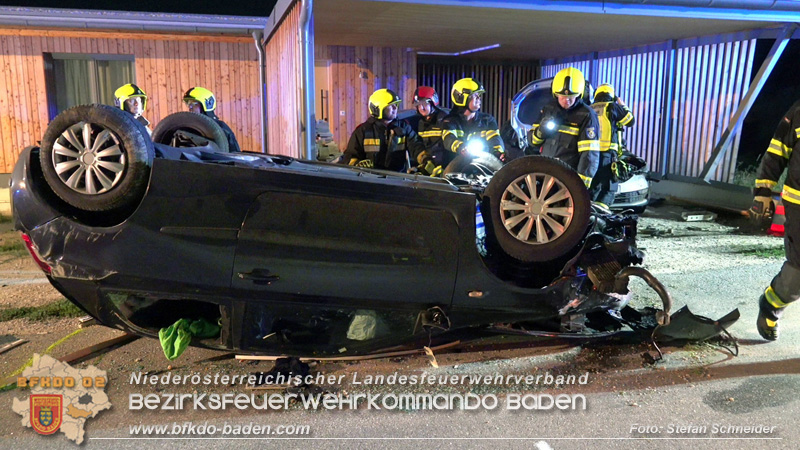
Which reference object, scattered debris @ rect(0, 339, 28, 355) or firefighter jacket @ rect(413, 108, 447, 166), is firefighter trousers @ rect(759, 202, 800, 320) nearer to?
firefighter jacket @ rect(413, 108, 447, 166)

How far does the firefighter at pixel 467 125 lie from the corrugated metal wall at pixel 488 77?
25.8 ft

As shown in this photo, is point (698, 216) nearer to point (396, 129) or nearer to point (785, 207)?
point (396, 129)

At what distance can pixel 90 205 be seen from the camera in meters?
3.02

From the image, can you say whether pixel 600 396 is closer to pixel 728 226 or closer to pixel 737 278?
pixel 737 278

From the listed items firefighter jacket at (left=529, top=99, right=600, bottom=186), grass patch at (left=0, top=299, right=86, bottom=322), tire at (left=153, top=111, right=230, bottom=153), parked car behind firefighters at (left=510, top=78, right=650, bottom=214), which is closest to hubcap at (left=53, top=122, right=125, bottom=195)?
tire at (left=153, top=111, right=230, bottom=153)

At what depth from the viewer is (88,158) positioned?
3.03 metres

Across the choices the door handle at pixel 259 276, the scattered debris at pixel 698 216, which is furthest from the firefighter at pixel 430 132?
the scattered debris at pixel 698 216

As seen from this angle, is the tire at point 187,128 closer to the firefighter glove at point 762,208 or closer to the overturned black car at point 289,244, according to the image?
the overturned black car at point 289,244

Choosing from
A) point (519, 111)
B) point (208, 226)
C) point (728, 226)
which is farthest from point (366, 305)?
point (728, 226)

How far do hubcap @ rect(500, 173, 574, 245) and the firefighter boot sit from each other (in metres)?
1.81

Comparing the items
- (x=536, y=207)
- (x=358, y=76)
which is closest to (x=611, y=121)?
(x=536, y=207)

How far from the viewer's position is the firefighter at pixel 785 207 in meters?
3.87

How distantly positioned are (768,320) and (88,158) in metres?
4.40

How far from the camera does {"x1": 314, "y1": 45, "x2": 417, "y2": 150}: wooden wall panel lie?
12289 millimetres
